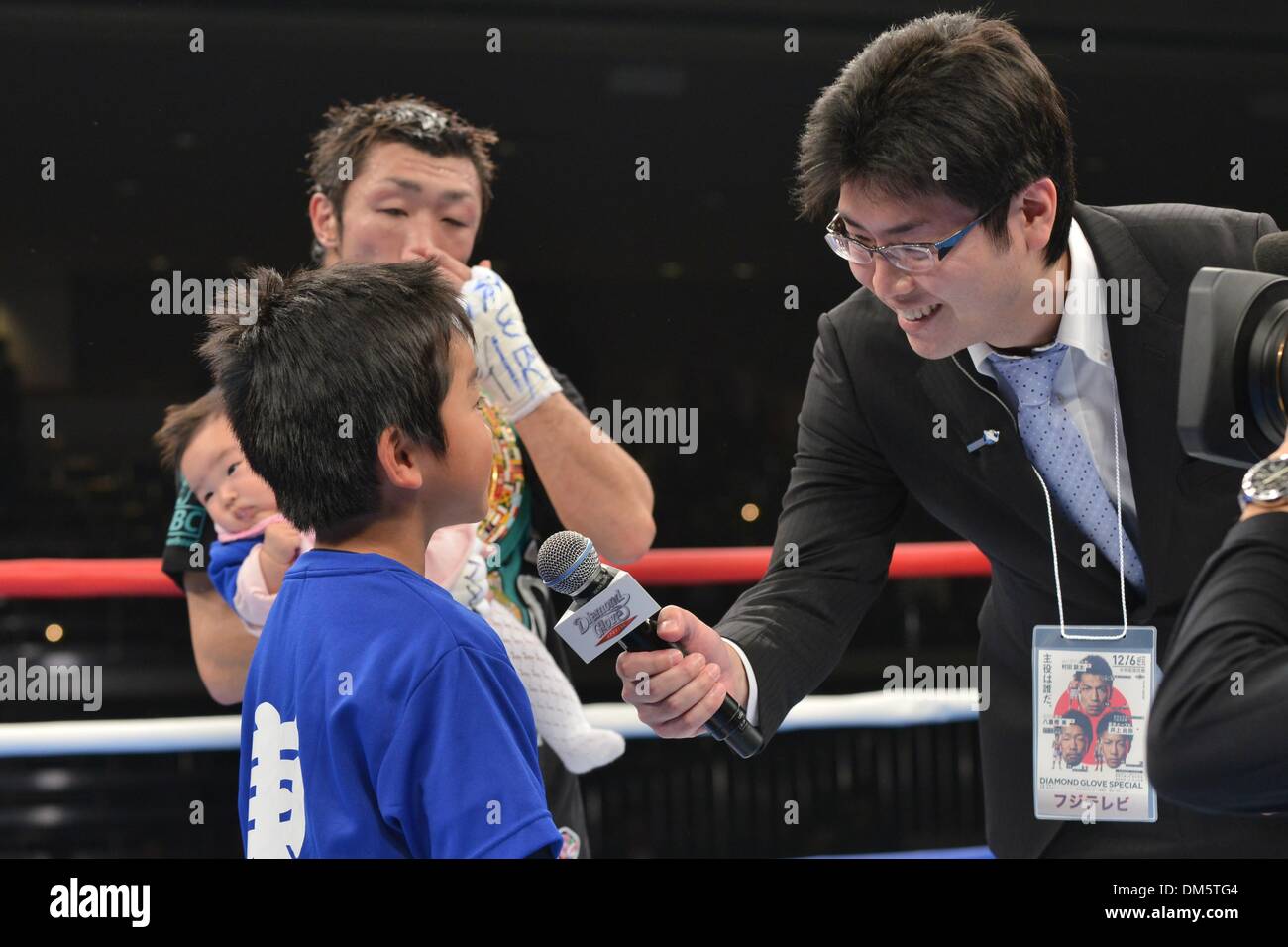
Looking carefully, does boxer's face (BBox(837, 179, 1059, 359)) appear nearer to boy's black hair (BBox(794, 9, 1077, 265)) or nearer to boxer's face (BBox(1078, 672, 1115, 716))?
boy's black hair (BBox(794, 9, 1077, 265))

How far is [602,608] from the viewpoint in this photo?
1.04 metres

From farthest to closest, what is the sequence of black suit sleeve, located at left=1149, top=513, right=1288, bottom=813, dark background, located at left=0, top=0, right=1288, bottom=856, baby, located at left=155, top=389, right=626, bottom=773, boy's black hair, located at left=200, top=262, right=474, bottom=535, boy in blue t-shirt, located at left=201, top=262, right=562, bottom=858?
1. dark background, located at left=0, top=0, right=1288, bottom=856
2. baby, located at left=155, top=389, right=626, bottom=773
3. boy's black hair, located at left=200, top=262, right=474, bottom=535
4. boy in blue t-shirt, located at left=201, top=262, right=562, bottom=858
5. black suit sleeve, located at left=1149, top=513, right=1288, bottom=813

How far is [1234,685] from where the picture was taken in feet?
2.48

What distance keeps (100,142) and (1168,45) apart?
13.3 feet

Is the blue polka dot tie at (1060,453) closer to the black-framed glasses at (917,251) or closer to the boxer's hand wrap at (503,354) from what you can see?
the black-framed glasses at (917,251)

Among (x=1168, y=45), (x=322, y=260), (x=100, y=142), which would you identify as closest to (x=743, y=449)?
(x=1168, y=45)

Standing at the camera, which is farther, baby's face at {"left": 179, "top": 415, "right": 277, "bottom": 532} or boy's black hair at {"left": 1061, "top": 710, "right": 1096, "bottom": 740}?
baby's face at {"left": 179, "top": 415, "right": 277, "bottom": 532}

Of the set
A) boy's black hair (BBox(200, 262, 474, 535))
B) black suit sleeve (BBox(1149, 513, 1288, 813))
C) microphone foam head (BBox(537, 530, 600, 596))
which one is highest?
boy's black hair (BBox(200, 262, 474, 535))

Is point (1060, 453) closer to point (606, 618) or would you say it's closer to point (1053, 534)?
point (1053, 534)

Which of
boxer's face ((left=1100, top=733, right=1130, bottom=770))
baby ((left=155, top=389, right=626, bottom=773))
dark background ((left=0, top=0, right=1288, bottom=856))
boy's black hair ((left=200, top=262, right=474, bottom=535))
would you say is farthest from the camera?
dark background ((left=0, top=0, right=1288, bottom=856))

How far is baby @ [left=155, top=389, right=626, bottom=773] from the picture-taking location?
1.46m

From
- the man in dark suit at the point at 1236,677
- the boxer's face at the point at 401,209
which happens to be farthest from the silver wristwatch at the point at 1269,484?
the boxer's face at the point at 401,209

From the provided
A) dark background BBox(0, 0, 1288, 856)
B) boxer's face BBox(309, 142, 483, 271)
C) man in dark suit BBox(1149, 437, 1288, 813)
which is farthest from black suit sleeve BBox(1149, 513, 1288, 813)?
dark background BBox(0, 0, 1288, 856)

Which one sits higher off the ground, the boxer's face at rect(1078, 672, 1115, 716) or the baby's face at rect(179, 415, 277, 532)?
the baby's face at rect(179, 415, 277, 532)
